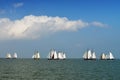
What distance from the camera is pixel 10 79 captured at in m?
85.4

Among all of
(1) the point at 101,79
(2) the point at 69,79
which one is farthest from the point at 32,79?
(1) the point at 101,79

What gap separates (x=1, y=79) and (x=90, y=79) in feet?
68.5

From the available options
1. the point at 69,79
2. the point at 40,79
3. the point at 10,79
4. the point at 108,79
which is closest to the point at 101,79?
the point at 108,79

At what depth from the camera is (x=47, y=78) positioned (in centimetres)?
9094

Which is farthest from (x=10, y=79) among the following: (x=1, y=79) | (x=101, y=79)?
(x=101, y=79)

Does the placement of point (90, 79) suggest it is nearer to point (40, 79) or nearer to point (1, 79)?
point (40, 79)

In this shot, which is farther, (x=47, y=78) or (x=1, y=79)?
(x=47, y=78)

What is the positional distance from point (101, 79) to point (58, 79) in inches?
405

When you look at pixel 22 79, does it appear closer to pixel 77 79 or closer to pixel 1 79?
pixel 1 79

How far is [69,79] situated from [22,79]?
11075 millimetres

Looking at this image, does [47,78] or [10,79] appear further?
[47,78]

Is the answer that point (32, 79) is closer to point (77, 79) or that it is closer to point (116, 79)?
point (77, 79)

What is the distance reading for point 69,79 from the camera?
87750mm

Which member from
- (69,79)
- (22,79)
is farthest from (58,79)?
(22,79)
